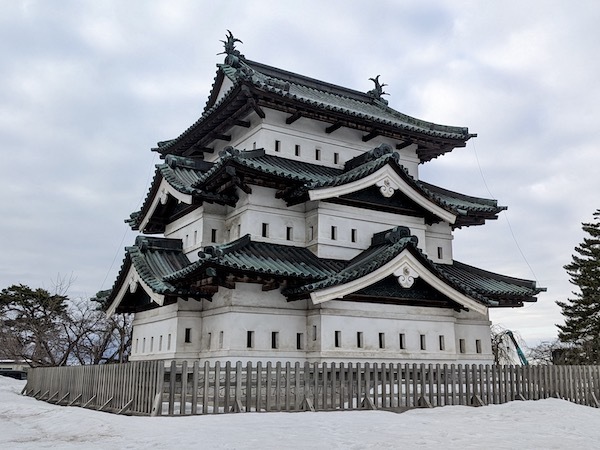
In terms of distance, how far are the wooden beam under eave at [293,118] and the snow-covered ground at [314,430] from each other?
465 inches

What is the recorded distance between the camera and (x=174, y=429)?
36.2 ft

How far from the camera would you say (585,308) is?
49.2 metres

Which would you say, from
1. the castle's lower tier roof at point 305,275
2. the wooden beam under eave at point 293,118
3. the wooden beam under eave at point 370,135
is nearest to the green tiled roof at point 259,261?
the castle's lower tier roof at point 305,275

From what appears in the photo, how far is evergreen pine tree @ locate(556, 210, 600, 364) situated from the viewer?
156 ft

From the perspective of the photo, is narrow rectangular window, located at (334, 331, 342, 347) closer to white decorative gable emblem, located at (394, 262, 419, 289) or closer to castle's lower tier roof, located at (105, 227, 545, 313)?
castle's lower tier roof, located at (105, 227, 545, 313)

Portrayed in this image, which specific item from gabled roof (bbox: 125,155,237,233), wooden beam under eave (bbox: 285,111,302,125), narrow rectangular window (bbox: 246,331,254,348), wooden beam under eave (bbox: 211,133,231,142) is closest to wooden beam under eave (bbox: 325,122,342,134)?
wooden beam under eave (bbox: 285,111,302,125)

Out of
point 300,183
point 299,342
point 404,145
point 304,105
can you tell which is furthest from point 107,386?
point 404,145

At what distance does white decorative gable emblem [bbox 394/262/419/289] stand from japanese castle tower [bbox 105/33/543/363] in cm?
A: 4

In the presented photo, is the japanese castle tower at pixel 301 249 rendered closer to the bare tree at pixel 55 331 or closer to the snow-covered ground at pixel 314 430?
the snow-covered ground at pixel 314 430

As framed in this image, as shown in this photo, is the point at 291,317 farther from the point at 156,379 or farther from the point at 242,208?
the point at 156,379

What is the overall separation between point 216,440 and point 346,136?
1634 cm

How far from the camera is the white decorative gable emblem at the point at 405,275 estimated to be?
18616 millimetres

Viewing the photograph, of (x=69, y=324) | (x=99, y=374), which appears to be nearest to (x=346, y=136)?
(x=99, y=374)

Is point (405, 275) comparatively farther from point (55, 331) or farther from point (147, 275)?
point (55, 331)
